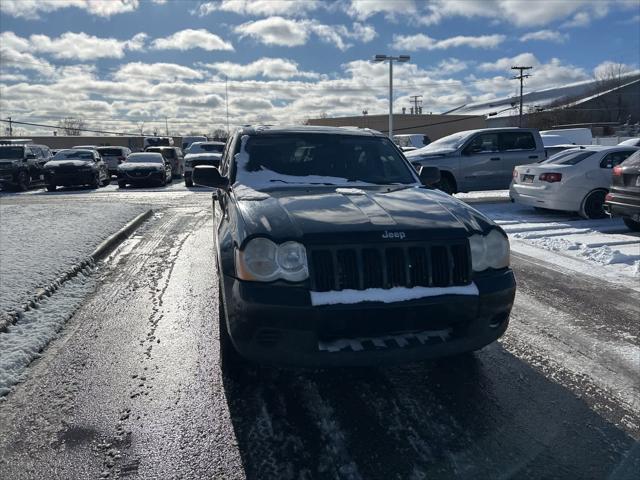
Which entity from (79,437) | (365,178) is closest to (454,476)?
(79,437)

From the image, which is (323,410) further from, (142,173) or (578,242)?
(142,173)

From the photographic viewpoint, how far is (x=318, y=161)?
4766 mm

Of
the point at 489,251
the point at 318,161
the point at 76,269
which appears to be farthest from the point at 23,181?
the point at 489,251

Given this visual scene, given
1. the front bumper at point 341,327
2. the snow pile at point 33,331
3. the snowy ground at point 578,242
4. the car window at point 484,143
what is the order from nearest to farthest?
the front bumper at point 341,327 < the snow pile at point 33,331 < the snowy ground at point 578,242 < the car window at point 484,143

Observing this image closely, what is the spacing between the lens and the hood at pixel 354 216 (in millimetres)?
3125

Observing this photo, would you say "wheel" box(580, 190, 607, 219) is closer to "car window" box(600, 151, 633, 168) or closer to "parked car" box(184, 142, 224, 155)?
"car window" box(600, 151, 633, 168)

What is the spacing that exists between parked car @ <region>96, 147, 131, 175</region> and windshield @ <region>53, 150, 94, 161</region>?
504 cm

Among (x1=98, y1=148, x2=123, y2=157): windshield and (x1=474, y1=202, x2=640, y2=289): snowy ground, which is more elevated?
(x1=98, y1=148, x2=123, y2=157): windshield

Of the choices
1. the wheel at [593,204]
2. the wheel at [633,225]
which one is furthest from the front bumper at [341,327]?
the wheel at [593,204]

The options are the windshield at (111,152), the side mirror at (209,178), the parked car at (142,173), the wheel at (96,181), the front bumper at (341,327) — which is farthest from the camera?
the windshield at (111,152)

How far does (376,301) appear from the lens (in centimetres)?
299

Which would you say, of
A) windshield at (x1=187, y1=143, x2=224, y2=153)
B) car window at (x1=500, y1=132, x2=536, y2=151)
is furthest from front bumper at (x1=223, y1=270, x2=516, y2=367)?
windshield at (x1=187, y1=143, x2=224, y2=153)

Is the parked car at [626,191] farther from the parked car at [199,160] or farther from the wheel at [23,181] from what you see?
the wheel at [23,181]

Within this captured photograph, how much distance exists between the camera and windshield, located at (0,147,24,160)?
2027 cm
